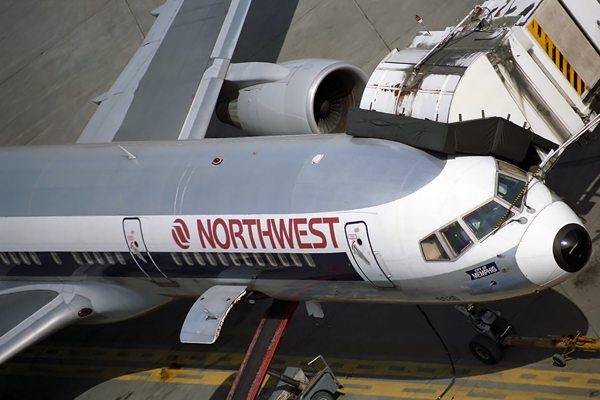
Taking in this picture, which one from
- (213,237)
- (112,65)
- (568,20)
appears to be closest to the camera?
(213,237)

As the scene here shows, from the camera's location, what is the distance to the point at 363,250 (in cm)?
1283

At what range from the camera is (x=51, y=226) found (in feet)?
51.8

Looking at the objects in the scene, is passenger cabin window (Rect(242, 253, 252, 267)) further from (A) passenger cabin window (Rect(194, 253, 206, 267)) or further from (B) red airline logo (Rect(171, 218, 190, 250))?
(B) red airline logo (Rect(171, 218, 190, 250))

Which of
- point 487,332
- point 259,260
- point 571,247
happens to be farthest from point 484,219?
point 259,260

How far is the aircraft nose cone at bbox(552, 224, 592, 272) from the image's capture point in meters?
11.8

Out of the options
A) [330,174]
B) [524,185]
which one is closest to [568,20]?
[524,185]

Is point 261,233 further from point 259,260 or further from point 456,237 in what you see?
point 456,237

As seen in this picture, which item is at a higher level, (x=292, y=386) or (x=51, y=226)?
(x=51, y=226)

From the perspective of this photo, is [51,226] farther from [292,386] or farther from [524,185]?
[524,185]

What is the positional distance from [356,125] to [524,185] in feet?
12.5

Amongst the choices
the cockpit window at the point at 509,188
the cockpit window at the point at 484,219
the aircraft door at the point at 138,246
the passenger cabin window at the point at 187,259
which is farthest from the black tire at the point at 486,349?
the aircraft door at the point at 138,246

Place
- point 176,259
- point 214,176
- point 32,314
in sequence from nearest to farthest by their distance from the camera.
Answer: point 214,176, point 176,259, point 32,314

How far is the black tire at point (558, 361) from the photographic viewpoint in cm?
1481

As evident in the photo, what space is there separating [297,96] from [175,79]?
5.03 m
